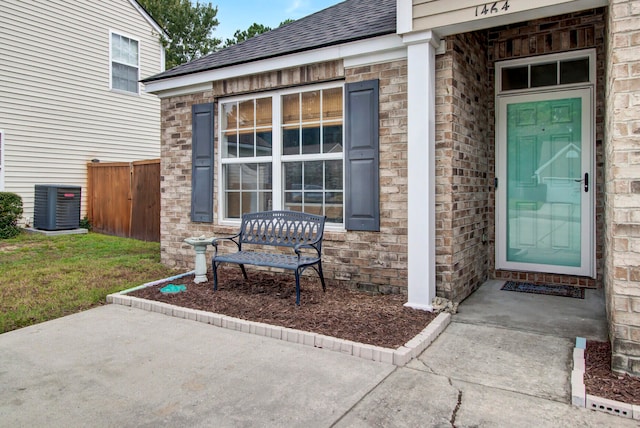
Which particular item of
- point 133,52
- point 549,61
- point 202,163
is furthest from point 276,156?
point 133,52

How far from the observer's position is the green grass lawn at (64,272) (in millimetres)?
4875

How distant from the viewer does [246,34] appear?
2708cm

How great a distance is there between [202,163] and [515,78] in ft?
13.7

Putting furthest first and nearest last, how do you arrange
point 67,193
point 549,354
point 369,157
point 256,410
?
point 67,193 < point 369,157 < point 549,354 < point 256,410

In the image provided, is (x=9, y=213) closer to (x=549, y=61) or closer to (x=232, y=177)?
(x=232, y=177)

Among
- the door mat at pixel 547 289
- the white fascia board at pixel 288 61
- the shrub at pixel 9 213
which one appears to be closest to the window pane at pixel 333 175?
the white fascia board at pixel 288 61

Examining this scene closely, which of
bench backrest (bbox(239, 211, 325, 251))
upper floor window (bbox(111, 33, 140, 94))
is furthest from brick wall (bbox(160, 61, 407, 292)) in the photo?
upper floor window (bbox(111, 33, 140, 94))

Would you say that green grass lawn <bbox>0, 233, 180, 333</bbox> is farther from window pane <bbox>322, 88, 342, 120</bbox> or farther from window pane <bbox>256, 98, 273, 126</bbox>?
window pane <bbox>322, 88, 342, 120</bbox>

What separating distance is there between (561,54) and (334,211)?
317 centimetres

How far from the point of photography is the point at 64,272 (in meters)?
6.55

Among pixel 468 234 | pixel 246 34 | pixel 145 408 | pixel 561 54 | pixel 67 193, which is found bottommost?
pixel 145 408

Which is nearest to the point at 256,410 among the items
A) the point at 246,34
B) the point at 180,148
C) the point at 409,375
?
the point at 409,375

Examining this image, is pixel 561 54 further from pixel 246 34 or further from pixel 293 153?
pixel 246 34

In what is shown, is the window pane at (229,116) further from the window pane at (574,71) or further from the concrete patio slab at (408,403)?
the concrete patio slab at (408,403)
